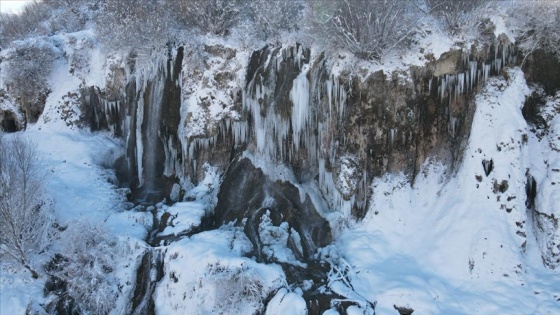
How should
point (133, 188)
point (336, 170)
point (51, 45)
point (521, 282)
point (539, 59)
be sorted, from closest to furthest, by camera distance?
point (521, 282) < point (539, 59) < point (336, 170) < point (133, 188) < point (51, 45)

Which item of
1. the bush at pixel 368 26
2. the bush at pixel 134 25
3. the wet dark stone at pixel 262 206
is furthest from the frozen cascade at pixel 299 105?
the bush at pixel 134 25

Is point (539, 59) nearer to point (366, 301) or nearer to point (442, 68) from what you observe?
point (442, 68)

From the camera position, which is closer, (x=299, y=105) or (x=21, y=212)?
(x=21, y=212)

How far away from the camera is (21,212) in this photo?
13.3 m

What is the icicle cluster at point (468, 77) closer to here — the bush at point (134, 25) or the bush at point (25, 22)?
the bush at point (134, 25)

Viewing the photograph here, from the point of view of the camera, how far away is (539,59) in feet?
47.6

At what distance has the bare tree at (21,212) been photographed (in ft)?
42.7

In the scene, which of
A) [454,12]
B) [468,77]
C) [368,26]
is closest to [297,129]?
[368,26]

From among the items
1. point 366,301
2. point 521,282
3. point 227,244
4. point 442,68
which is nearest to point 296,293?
point 366,301

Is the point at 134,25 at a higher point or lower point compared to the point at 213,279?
higher

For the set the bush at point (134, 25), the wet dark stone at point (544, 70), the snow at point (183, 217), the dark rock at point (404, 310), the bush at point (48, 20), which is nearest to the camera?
the dark rock at point (404, 310)

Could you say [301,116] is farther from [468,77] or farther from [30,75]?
[30,75]

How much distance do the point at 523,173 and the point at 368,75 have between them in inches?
237

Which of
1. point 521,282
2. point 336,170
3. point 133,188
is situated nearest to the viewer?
point 521,282
